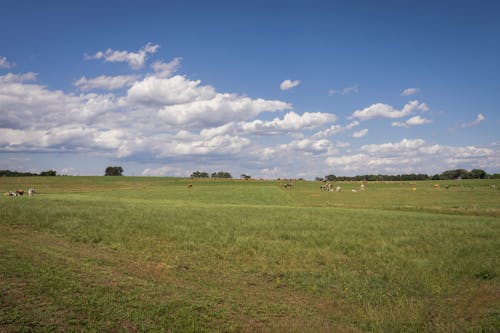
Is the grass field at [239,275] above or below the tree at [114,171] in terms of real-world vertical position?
below

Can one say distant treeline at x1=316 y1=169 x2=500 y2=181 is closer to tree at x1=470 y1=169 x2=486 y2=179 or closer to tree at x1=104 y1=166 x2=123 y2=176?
tree at x1=470 y1=169 x2=486 y2=179

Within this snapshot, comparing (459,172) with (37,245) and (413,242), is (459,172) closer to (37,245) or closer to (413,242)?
(413,242)

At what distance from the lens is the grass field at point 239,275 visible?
10852 mm

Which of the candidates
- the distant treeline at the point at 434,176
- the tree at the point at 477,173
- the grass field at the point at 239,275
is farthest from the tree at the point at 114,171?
the tree at the point at 477,173

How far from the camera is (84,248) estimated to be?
64.1 ft

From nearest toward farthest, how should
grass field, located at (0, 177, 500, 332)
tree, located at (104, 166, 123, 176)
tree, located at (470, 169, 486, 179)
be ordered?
1. grass field, located at (0, 177, 500, 332)
2. tree, located at (470, 169, 486, 179)
3. tree, located at (104, 166, 123, 176)

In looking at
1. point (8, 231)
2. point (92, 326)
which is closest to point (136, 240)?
point (8, 231)

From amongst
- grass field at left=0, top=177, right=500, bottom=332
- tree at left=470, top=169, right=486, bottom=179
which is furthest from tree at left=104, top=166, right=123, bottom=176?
tree at left=470, top=169, right=486, bottom=179

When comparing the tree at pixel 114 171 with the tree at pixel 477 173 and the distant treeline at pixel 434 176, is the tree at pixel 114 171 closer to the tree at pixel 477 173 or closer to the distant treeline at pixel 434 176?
the distant treeline at pixel 434 176

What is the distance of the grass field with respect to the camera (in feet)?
35.6

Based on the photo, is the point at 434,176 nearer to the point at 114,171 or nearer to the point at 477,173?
the point at 477,173

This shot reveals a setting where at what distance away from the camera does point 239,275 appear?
55.8 ft

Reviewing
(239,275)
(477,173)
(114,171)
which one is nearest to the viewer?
(239,275)

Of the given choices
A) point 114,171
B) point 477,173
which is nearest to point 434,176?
point 477,173
